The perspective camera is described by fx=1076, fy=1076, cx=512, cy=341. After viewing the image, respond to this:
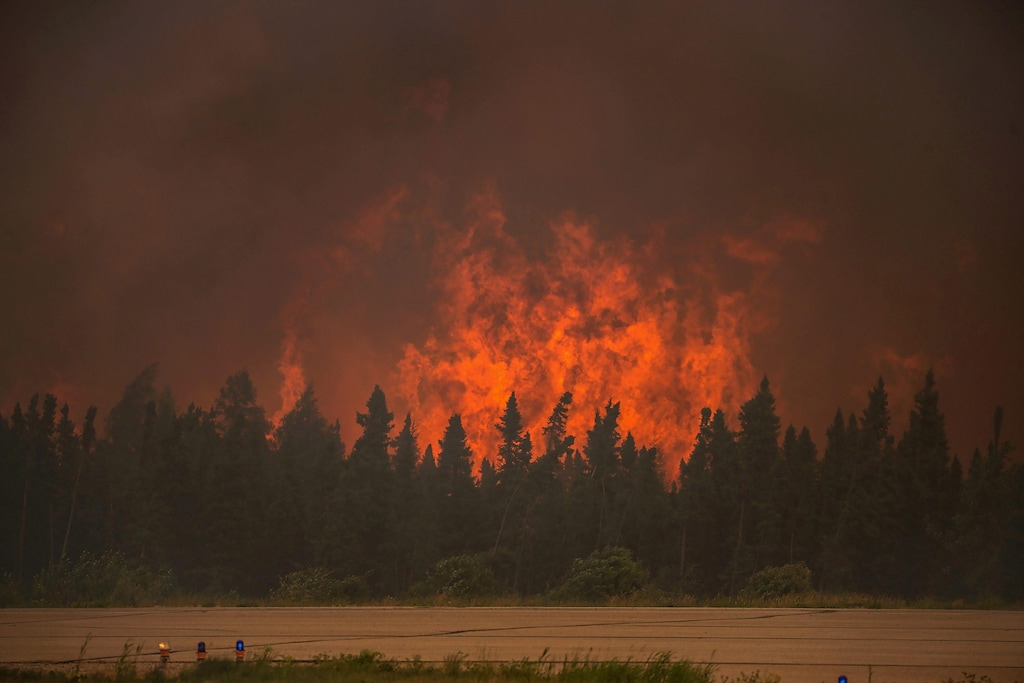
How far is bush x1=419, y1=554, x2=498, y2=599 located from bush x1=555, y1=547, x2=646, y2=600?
287 cm

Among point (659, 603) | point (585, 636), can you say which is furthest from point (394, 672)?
point (659, 603)

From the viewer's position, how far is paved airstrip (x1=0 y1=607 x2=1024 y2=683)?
52.8 feet

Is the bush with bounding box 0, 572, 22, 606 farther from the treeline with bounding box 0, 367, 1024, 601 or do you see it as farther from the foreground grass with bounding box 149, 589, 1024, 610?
the treeline with bounding box 0, 367, 1024, 601

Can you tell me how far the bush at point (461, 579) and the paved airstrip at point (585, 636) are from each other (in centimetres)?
1118

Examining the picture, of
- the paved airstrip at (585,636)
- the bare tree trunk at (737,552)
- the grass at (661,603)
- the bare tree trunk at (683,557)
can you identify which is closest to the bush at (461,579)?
the grass at (661,603)

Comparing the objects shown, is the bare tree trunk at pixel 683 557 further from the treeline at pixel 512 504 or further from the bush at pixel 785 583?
the bush at pixel 785 583

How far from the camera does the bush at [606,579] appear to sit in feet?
120

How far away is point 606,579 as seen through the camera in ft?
121

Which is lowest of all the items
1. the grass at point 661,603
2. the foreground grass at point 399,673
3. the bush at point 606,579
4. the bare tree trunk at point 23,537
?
the foreground grass at point 399,673

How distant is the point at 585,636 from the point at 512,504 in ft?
287

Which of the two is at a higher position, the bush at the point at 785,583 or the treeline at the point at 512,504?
the treeline at the point at 512,504

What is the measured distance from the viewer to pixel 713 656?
16531 mm

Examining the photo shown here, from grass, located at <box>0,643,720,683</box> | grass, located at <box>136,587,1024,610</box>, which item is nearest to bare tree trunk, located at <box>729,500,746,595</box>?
grass, located at <box>136,587,1024,610</box>

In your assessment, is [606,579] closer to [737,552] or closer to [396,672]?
[396,672]
